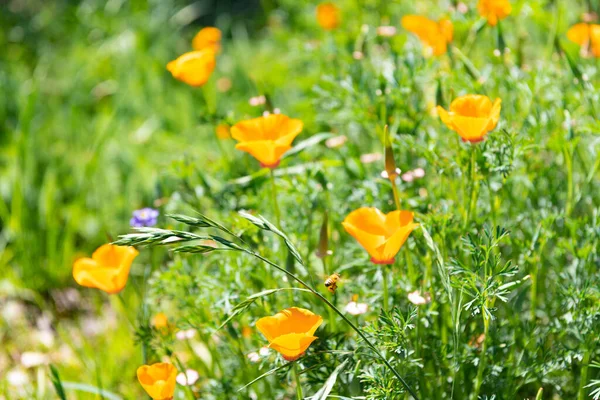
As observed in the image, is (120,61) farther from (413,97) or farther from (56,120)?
(413,97)

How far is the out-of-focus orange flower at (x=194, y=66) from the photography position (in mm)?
1908

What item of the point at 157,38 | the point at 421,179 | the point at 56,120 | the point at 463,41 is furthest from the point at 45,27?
the point at 421,179

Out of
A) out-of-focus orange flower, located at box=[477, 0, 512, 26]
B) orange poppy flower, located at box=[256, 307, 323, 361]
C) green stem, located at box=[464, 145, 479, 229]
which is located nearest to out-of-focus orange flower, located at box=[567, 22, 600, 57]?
out-of-focus orange flower, located at box=[477, 0, 512, 26]

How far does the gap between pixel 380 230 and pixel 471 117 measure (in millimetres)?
279

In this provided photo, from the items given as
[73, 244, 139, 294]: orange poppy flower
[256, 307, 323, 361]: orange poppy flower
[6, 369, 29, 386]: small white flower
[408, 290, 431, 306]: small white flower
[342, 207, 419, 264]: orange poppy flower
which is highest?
[342, 207, 419, 264]: orange poppy flower

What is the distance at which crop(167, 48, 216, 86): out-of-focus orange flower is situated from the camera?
1908mm

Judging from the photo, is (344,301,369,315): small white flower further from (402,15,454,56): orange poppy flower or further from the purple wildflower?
(402,15,454,56): orange poppy flower

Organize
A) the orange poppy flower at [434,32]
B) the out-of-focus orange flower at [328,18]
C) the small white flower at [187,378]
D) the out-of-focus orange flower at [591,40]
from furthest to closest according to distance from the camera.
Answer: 1. the out-of-focus orange flower at [328,18]
2. the orange poppy flower at [434,32]
3. the out-of-focus orange flower at [591,40]
4. the small white flower at [187,378]

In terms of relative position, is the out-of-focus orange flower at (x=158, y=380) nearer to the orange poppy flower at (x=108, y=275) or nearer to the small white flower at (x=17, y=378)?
the orange poppy flower at (x=108, y=275)

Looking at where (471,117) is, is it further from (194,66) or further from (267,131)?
(194,66)

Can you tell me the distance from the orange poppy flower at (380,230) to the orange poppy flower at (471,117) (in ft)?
0.61

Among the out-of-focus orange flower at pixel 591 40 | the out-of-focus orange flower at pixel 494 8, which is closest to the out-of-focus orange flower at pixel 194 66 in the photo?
the out-of-focus orange flower at pixel 494 8

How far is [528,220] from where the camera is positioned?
1772 millimetres

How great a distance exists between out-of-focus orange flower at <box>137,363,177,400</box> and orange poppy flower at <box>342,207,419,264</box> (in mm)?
433
